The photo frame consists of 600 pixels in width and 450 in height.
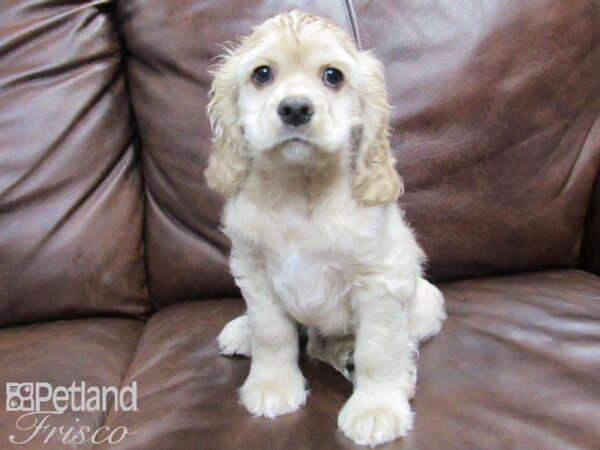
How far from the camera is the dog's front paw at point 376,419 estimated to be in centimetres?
→ 124

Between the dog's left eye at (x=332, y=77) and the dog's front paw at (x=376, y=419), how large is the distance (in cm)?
64

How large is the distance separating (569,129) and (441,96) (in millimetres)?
393

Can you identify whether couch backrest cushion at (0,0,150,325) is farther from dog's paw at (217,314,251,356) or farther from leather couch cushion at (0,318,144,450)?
dog's paw at (217,314,251,356)

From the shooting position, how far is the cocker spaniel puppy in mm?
1282

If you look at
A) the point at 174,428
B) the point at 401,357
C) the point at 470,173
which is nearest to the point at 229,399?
the point at 174,428

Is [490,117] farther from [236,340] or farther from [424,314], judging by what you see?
[236,340]

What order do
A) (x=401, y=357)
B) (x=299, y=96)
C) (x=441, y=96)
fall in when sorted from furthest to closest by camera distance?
(x=441, y=96) < (x=401, y=357) < (x=299, y=96)

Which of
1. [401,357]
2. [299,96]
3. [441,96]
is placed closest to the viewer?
[299,96]

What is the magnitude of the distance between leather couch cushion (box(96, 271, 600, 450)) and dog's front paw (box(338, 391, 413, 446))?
23mm

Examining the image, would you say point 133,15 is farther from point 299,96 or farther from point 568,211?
point 568,211

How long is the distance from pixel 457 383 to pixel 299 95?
68cm

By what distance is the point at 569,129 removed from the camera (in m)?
1.90

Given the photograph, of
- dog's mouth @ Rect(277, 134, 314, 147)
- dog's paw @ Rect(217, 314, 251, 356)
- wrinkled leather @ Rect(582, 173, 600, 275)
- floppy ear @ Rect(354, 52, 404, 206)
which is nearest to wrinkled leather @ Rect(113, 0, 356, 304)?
dog's paw @ Rect(217, 314, 251, 356)

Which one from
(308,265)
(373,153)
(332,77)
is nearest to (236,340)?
(308,265)
